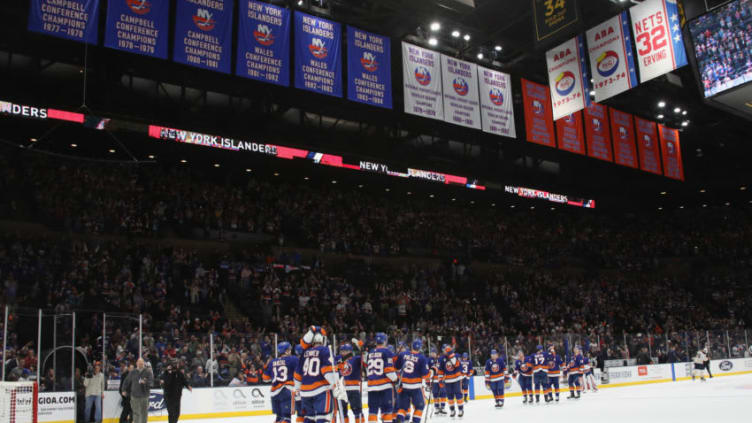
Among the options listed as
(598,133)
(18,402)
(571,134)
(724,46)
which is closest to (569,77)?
(571,134)

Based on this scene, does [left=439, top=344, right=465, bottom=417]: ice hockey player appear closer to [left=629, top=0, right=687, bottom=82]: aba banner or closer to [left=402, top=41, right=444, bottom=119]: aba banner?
[left=402, top=41, right=444, bottom=119]: aba banner

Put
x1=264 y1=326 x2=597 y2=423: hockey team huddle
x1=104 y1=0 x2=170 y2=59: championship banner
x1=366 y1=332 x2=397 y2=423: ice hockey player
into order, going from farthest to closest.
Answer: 1. x1=104 y1=0 x2=170 y2=59: championship banner
2. x1=366 y1=332 x2=397 y2=423: ice hockey player
3. x1=264 y1=326 x2=597 y2=423: hockey team huddle

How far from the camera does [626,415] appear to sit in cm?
1307

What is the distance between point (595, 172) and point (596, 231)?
6.98 metres

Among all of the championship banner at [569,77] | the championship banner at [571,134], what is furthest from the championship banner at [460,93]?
the championship banner at [571,134]

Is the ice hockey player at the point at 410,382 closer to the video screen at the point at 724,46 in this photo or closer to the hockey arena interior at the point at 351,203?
the hockey arena interior at the point at 351,203

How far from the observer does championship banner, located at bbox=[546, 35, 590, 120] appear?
16812mm

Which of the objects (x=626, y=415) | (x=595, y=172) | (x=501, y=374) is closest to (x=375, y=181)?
(x=595, y=172)

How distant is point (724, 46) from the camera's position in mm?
11359

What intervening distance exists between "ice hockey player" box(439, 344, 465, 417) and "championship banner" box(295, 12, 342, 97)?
778cm

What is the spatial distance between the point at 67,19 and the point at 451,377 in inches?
485

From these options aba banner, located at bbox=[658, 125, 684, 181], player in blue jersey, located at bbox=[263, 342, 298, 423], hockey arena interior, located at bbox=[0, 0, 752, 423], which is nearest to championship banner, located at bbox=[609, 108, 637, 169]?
hockey arena interior, located at bbox=[0, 0, 752, 423]

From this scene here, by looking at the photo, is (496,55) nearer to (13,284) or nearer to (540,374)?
(540,374)

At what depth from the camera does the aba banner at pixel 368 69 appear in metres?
18.2
